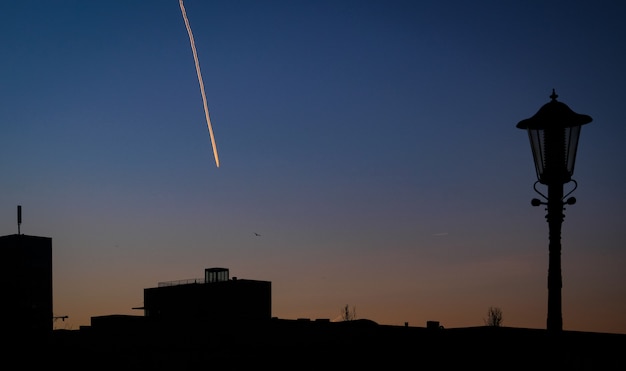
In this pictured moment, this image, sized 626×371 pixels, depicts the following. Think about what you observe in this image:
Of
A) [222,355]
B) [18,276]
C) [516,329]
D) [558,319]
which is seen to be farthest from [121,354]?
[18,276]

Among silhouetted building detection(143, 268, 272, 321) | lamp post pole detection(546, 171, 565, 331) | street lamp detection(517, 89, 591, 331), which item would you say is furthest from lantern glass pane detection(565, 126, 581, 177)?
silhouetted building detection(143, 268, 272, 321)

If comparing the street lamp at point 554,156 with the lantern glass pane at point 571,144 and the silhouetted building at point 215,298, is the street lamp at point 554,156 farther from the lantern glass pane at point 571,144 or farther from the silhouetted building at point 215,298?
the silhouetted building at point 215,298

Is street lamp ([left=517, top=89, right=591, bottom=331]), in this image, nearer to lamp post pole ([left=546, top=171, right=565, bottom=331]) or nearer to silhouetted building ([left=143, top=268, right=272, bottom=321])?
lamp post pole ([left=546, top=171, right=565, bottom=331])

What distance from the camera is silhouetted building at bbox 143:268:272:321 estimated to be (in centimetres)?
13175

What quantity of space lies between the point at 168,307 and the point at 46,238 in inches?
1113

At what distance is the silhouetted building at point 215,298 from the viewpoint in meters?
132

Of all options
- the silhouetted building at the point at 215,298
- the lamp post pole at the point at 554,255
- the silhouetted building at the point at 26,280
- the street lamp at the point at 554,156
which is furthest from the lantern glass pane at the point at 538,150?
the silhouetted building at the point at 26,280

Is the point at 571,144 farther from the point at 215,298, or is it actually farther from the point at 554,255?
the point at 215,298

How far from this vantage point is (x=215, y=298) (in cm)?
13212

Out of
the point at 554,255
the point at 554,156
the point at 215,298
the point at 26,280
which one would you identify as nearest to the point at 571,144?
the point at 554,156

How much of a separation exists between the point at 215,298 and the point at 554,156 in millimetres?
123863

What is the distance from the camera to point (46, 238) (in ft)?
480

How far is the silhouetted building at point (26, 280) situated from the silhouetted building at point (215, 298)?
20.1 m

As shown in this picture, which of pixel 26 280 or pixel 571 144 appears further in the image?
pixel 26 280
